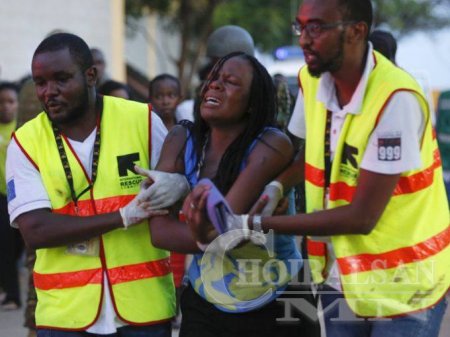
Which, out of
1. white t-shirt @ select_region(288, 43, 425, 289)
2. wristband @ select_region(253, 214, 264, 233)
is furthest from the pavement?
white t-shirt @ select_region(288, 43, 425, 289)

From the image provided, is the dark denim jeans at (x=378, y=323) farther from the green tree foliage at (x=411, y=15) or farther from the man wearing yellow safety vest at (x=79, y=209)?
the green tree foliage at (x=411, y=15)

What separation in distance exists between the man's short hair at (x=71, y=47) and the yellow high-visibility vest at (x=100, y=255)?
0.24 metres

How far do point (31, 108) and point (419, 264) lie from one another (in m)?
3.45

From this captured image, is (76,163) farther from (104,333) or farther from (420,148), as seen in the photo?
(420,148)

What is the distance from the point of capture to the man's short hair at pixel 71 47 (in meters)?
3.84

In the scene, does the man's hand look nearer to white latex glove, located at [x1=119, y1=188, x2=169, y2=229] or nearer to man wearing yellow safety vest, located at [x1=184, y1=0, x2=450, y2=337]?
man wearing yellow safety vest, located at [x1=184, y1=0, x2=450, y2=337]

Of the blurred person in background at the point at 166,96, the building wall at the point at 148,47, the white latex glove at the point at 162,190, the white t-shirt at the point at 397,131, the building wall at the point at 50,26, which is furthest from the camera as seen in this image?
the building wall at the point at 148,47

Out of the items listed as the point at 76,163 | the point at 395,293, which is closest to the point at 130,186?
the point at 76,163

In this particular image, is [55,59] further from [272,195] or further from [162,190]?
[272,195]

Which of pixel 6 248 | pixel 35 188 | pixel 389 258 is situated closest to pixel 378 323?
pixel 389 258

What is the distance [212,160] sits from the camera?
3.69 meters

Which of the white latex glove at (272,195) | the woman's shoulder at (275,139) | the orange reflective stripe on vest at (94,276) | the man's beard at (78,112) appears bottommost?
the orange reflective stripe on vest at (94,276)

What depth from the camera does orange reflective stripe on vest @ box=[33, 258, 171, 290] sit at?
3773mm

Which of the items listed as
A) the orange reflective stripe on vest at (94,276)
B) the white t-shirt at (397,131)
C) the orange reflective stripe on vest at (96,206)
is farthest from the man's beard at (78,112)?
the white t-shirt at (397,131)
